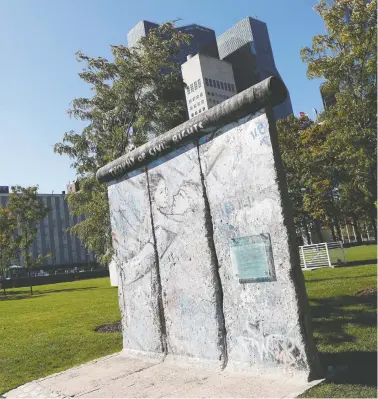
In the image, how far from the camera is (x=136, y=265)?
6.59 metres

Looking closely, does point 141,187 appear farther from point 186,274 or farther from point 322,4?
point 322,4

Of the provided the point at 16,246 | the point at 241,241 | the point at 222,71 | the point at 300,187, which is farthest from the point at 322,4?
the point at 16,246

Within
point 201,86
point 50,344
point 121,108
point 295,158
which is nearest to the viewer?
point 50,344

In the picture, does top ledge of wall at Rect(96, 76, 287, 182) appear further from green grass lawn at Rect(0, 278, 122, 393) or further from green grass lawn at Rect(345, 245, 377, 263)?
green grass lawn at Rect(345, 245, 377, 263)

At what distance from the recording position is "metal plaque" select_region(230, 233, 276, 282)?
180 inches

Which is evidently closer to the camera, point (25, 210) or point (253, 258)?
point (253, 258)

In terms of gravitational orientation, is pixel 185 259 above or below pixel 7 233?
below

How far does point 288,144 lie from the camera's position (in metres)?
29.7

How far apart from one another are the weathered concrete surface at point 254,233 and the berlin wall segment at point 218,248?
0.01 m

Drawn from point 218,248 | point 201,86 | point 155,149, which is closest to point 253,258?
point 218,248

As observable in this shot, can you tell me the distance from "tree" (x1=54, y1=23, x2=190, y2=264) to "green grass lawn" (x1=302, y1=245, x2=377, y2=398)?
5.32 meters

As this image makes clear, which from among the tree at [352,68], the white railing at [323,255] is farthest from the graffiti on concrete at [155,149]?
the white railing at [323,255]

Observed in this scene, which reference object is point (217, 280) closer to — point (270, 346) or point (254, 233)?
point (254, 233)

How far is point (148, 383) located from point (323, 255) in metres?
15.2
